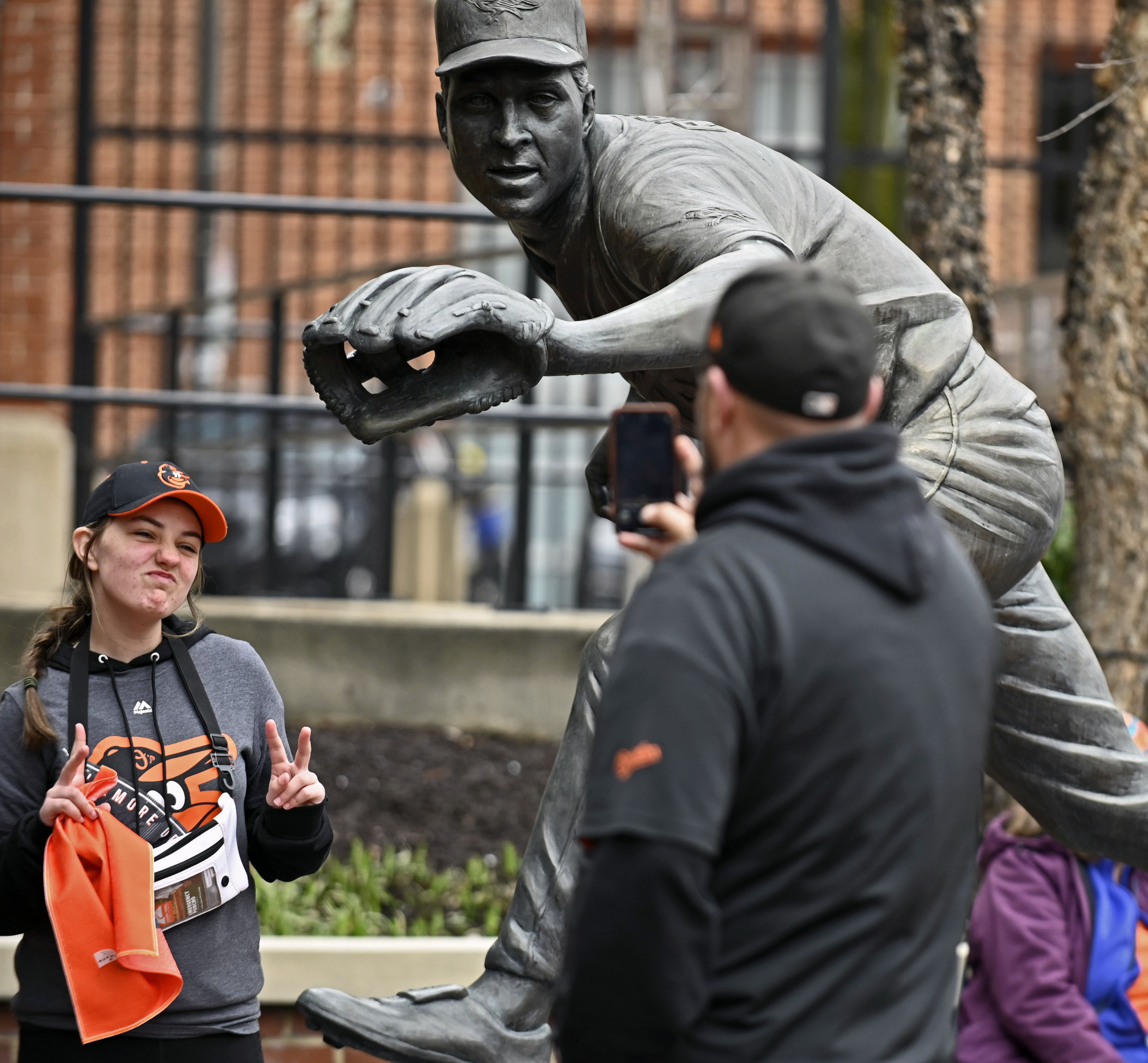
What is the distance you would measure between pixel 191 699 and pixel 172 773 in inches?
6.6

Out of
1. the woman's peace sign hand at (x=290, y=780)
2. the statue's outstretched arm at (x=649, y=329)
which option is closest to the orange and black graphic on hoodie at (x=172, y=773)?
the woman's peace sign hand at (x=290, y=780)

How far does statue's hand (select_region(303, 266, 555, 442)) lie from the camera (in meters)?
2.84

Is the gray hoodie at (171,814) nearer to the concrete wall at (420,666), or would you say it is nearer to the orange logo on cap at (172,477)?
the orange logo on cap at (172,477)

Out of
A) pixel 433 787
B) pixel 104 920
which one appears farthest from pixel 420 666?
pixel 104 920

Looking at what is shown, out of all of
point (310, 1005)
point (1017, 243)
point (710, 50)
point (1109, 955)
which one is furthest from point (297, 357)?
point (310, 1005)

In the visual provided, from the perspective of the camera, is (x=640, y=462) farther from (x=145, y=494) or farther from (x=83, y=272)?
(x=83, y=272)

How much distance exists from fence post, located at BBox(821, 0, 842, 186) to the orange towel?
5.71 meters

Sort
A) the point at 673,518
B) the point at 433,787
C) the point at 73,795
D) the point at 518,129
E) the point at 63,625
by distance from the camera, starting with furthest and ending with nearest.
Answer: the point at 433,787 < the point at 63,625 < the point at 518,129 < the point at 73,795 < the point at 673,518

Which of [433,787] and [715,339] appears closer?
[715,339]

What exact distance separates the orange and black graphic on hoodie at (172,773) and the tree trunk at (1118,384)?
153 inches

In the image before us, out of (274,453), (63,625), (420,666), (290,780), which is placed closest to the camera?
(290,780)

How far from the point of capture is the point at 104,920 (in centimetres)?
311

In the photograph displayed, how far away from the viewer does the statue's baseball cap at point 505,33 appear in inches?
122

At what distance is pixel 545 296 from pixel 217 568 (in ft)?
8.75
